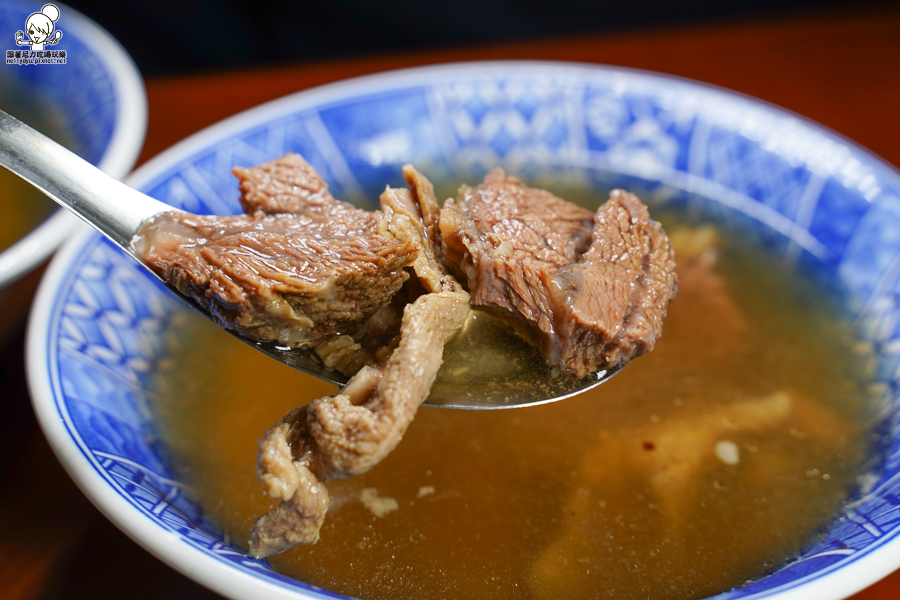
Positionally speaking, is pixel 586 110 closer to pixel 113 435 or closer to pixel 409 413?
pixel 409 413

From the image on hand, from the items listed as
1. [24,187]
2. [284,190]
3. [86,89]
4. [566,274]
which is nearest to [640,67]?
[566,274]

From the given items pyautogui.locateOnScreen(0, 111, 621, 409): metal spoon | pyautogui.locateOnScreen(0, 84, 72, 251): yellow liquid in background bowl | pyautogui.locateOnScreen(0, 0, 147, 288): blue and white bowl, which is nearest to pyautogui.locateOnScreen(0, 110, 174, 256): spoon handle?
pyautogui.locateOnScreen(0, 111, 621, 409): metal spoon

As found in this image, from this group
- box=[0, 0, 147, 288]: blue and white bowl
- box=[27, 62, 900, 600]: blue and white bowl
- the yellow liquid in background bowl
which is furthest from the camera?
Result: the yellow liquid in background bowl

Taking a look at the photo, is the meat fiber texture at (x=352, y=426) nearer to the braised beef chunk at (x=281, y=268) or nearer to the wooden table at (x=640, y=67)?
the braised beef chunk at (x=281, y=268)

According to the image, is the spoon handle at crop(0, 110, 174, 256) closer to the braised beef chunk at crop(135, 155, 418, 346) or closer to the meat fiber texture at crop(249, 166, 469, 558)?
the braised beef chunk at crop(135, 155, 418, 346)

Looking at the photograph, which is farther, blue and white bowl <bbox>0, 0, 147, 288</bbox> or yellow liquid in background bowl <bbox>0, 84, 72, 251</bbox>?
→ yellow liquid in background bowl <bbox>0, 84, 72, 251</bbox>

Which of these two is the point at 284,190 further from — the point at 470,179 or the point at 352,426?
the point at 470,179

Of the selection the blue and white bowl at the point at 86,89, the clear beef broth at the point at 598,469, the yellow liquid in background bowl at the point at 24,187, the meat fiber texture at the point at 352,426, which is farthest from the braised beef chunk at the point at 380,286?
the yellow liquid in background bowl at the point at 24,187
